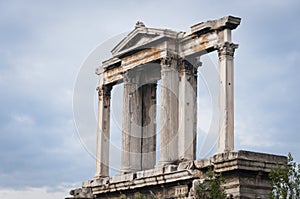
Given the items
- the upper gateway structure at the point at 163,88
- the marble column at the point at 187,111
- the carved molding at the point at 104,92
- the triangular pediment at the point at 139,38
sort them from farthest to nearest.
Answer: the carved molding at the point at 104,92 → the triangular pediment at the point at 139,38 → the marble column at the point at 187,111 → the upper gateway structure at the point at 163,88

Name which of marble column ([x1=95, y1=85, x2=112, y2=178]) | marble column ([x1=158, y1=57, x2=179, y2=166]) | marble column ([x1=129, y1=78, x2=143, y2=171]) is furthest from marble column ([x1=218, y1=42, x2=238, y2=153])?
marble column ([x1=95, y1=85, x2=112, y2=178])

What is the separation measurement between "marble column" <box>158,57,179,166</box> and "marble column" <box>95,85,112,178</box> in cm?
505

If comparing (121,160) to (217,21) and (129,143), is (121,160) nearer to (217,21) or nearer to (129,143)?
(129,143)

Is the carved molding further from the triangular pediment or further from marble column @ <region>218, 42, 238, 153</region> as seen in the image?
marble column @ <region>218, 42, 238, 153</region>

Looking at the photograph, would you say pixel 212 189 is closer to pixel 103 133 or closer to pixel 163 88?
pixel 163 88

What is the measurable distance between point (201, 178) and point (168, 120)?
7470mm

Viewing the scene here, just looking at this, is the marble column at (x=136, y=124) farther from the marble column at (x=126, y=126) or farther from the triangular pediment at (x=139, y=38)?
the triangular pediment at (x=139, y=38)

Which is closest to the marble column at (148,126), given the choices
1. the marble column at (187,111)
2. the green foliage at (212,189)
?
the marble column at (187,111)

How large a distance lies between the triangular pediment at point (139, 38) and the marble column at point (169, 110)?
1160 mm

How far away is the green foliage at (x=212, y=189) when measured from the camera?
22.5 metres

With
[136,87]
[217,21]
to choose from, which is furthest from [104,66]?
[217,21]

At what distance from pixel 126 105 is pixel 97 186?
441 centimetres

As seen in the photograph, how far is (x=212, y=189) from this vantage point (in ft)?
74.1

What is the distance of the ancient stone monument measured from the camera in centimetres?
2514
